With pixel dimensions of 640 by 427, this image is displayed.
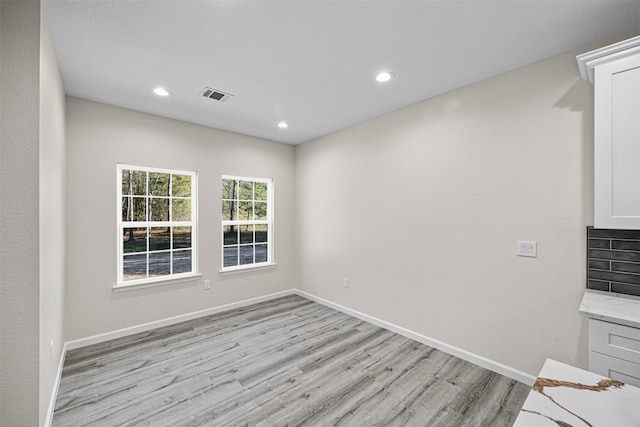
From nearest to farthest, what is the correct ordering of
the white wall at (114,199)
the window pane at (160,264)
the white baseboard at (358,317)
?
the white baseboard at (358,317)
the white wall at (114,199)
the window pane at (160,264)

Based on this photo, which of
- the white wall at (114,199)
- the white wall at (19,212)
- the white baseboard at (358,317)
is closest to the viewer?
the white wall at (19,212)

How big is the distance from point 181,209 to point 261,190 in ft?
4.17

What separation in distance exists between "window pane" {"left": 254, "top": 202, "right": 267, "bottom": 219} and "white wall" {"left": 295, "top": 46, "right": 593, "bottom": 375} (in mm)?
1466

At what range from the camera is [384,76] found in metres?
2.39

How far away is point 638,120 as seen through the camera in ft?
5.05

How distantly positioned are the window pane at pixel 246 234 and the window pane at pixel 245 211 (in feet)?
0.44

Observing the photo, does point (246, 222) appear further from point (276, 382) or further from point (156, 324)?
point (276, 382)

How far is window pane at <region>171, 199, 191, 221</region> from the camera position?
3.57 m

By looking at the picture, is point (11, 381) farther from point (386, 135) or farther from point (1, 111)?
point (386, 135)

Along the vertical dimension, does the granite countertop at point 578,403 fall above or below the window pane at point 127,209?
below

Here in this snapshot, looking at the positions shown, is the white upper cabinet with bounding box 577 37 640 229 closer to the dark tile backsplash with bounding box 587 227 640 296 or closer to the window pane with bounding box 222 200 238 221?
the dark tile backsplash with bounding box 587 227 640 296

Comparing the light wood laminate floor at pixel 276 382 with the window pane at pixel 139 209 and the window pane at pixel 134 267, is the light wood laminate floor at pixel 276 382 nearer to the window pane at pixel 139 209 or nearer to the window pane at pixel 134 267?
the window pane at pixel 134 267

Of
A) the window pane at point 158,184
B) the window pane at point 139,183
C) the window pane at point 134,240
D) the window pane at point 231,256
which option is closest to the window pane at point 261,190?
the window pane at point 231,256

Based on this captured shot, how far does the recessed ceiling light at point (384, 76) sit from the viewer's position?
235 centimetres
